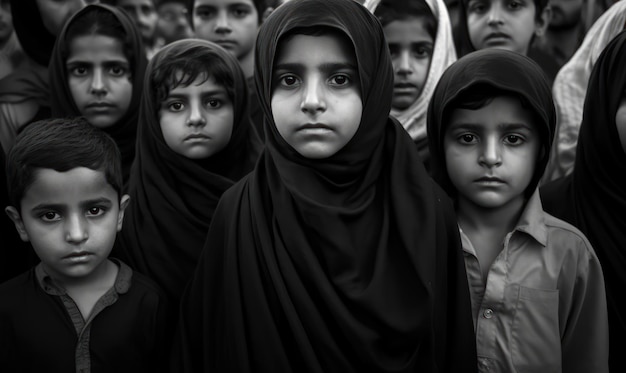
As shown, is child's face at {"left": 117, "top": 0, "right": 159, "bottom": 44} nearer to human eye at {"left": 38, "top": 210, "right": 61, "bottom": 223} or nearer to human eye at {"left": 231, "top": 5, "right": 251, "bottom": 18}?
human eye at {"left": 231, "top": 5, "right": 251, "bottom": 18}

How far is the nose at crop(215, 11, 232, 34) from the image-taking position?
13.5 ft

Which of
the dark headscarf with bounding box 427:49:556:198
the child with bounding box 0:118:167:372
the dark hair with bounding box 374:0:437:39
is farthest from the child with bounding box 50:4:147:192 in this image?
the dark headscarf with bounding box 427:49:556:198

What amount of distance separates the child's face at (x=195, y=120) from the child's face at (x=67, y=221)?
554mm

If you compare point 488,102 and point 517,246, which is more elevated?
point 488,102

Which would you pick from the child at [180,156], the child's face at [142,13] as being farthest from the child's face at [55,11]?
the child at [180,156]

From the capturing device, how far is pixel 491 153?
7.83 ft

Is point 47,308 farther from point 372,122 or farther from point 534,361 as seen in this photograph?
point 534,361

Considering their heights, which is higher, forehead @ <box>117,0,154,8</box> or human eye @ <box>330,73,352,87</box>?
forehead @ <box>117,0,154,8</box>

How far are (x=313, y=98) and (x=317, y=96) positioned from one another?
0.02 metres

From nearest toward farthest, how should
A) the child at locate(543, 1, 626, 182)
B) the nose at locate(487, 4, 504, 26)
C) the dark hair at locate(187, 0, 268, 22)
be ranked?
1. the child at locate(543, 1, 626, 182)
2. the nose at locate(487, 4, 504, 26)
3. the dark hair at locate(187, 0, 268, 22)

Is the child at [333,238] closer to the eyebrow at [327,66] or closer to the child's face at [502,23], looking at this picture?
the eyebrow at [327,66]

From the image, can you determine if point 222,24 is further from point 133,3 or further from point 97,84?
point 133,3

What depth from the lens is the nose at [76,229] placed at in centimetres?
232

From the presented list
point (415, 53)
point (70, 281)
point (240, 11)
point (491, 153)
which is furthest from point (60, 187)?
point (240, 11)
